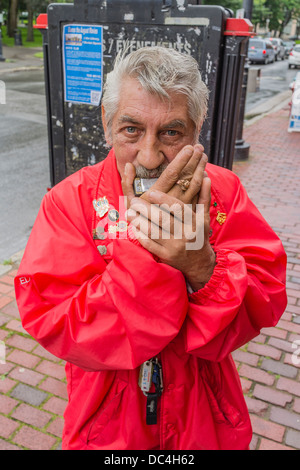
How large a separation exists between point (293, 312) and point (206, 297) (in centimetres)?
282

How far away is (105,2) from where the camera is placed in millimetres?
3293

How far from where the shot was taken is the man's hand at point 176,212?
1.24 metres

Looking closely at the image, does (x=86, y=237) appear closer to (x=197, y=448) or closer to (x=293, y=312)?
(x=197, y=448)

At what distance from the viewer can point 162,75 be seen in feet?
4.80

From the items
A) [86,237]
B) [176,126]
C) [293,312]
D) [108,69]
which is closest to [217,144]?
[108,69]

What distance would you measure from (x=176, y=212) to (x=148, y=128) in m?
0.41

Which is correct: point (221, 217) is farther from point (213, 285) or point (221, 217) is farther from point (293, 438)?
point (293, 438)

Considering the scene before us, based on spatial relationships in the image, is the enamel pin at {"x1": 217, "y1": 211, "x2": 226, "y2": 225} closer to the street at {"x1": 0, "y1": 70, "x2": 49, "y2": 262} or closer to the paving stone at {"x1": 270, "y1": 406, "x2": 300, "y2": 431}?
the paving stone at {"x1": 270, "y1": 406, "x2": 300, "y2": 431}

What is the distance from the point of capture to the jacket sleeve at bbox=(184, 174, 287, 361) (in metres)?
1.33

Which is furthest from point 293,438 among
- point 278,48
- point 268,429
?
point 278,48

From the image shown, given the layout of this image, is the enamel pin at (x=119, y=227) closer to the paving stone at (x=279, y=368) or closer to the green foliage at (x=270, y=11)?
the paving stone at (x=279, y=368)

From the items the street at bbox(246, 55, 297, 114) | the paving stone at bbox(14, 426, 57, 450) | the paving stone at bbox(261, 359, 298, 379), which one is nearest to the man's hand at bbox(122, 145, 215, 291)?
the paving stone at bbox(14, 426, 57, 450)

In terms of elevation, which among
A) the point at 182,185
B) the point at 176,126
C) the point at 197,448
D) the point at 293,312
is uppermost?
the point at 176,126

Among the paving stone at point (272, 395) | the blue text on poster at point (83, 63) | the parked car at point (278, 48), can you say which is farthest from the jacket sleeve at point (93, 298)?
the parked car at point (278, 48)
